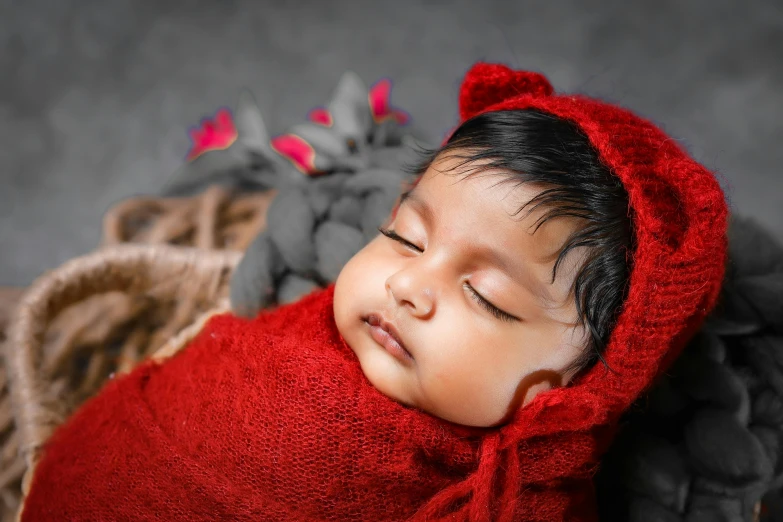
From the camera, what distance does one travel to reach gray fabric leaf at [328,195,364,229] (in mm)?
1048

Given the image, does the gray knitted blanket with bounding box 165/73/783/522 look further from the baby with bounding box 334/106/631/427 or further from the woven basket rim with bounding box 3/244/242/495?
the baby with bounding box 334/106/631/427

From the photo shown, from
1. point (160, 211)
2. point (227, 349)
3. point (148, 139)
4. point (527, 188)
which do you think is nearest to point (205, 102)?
point (148, 139)

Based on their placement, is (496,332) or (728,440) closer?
(496,332)

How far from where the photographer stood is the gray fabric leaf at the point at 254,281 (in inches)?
39.3

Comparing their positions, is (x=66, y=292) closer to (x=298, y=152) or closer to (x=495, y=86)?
(x=298, y=152)

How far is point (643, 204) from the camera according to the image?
26.7 inches

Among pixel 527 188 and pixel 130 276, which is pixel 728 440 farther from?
pixel 130 276

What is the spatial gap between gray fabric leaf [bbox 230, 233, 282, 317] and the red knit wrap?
0.23m

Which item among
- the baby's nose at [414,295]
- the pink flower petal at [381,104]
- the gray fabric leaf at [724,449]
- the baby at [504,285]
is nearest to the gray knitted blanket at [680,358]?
the gray fabric leaf at [724,449]

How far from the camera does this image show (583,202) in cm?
69

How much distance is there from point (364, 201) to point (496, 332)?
0.43m

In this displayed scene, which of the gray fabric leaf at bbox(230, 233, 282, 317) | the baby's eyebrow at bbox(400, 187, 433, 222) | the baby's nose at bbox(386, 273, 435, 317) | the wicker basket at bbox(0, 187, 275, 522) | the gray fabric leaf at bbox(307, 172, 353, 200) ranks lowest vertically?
the wicker basket at bbox(0, 187, 275, 522)

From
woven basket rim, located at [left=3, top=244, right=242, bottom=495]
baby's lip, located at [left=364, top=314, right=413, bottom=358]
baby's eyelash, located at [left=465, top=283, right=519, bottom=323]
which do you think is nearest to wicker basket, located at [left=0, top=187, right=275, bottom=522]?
woven basket rim, located at [left=3, top=244, right=242, bottom=495]

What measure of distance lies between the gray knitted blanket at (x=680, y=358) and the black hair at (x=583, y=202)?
20 cm
